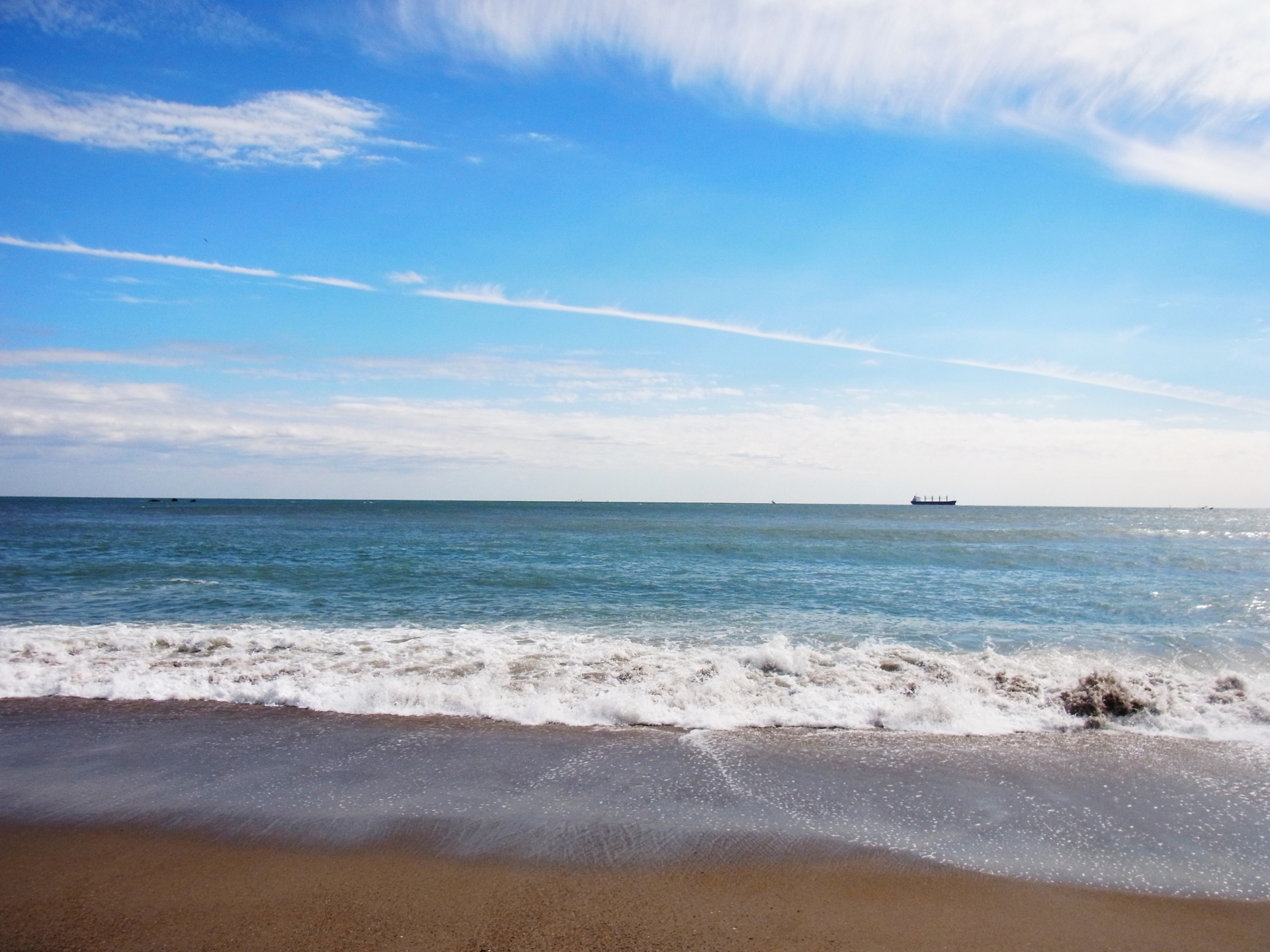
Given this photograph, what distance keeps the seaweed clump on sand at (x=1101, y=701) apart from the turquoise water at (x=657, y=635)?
0.04 m

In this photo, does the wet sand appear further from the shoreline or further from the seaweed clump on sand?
the seaweed clump on sand

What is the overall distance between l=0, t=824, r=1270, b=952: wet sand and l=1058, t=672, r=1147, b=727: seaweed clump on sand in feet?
14.3

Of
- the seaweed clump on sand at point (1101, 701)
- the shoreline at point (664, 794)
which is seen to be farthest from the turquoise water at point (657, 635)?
the shoreline at point (664, 794)

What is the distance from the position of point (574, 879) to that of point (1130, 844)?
15.8 feet

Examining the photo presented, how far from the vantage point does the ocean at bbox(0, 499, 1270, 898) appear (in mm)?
6090

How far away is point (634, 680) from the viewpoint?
1085cm

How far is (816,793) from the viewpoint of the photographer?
266 inches

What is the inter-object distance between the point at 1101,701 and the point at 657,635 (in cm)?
803

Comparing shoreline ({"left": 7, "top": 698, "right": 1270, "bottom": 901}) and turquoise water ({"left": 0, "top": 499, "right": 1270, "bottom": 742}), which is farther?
turquoise water ({"left": 0, "top": 499, "right": 1270, "bottom": 742})

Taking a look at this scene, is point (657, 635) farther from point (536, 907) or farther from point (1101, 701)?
point (536, 907)

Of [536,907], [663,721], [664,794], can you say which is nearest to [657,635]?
[663,721]

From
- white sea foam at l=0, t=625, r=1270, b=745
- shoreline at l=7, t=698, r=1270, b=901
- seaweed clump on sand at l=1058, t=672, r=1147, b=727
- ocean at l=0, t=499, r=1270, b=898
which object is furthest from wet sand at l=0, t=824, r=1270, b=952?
seaweed clump on sand at l=1058, t=672, r=1147, b=727

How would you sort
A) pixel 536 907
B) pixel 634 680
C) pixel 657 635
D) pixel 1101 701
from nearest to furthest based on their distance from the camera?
pixel 536 907
pixel 1101 701
pixel 634 680
pixel 657 635

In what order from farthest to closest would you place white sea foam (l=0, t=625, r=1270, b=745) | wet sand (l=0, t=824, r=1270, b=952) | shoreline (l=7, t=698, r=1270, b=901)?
white sea foam (l=0, t=625, r=1270, b=745)
shoreline (l=7, t=698, r=1270, b=901)
wet sand (l=0, t=824, r=1270, b=952)
